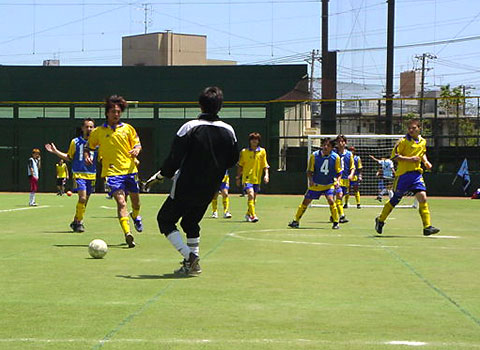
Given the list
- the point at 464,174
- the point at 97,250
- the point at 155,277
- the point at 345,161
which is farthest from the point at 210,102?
the point at 464,174

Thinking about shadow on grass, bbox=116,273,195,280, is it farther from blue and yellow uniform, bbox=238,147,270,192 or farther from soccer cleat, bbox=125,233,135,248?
blue and yellow uniform, bbox=238,147,270,192

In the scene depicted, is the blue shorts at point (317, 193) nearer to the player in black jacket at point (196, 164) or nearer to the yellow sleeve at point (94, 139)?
the yellow sleeve at point (94, 139)

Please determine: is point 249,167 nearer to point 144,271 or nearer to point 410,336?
point 144,271

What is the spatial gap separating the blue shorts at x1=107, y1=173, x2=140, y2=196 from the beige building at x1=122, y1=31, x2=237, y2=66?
89877 millimetres

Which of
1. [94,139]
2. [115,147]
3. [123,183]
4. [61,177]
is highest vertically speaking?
[94,139]

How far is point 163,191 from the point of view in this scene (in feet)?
147

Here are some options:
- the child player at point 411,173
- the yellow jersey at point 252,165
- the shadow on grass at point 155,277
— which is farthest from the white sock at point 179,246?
the yellow jersey at point 252,165

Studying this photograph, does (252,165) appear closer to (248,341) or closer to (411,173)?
(411,173)

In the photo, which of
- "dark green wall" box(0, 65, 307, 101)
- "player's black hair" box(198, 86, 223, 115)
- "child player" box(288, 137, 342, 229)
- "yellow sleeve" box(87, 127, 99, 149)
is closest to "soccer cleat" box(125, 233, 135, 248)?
"yellow sleeve" box(87, 127, 99, 149)

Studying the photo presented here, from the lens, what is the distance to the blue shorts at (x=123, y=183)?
536 inches

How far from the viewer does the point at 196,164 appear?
9688mm

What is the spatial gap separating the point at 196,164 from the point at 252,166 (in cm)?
1123

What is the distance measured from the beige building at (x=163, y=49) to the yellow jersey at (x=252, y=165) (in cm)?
8294

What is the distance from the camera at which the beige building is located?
10362cm
